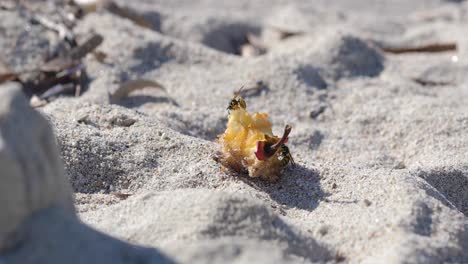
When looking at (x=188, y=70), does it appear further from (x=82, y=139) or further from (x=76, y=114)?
(x=82, y=139)

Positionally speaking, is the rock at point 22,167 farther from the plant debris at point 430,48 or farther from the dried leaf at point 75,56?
the plant debris at point 430,48

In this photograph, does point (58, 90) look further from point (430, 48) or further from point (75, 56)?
point (430, 48)

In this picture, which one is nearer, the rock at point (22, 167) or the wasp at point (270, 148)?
the rock at point (22, 167)

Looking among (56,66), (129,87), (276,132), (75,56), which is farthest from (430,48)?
(56,66)

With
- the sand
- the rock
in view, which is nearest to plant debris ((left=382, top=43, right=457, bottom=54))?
the sand

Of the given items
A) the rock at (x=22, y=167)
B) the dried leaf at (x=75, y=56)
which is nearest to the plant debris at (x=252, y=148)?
the rock at (x=22, y=167)

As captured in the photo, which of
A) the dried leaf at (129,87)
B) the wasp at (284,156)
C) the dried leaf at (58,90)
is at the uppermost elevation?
the wasp at (284,156)

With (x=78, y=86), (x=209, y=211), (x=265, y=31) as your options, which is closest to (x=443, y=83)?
(x=265, y=31)
